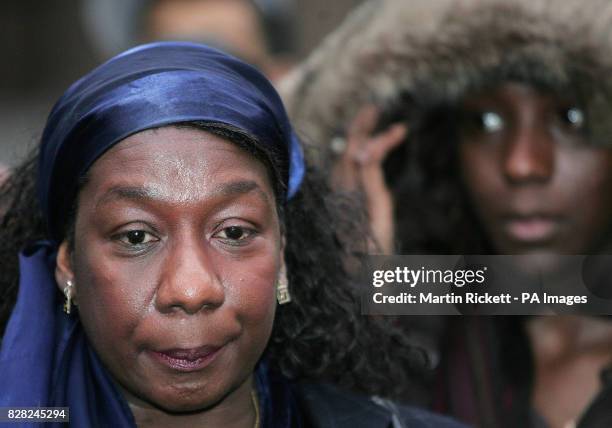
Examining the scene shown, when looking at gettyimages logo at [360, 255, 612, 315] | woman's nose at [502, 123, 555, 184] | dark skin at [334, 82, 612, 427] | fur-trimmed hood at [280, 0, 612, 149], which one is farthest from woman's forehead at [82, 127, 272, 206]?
woman's nose at [502, 123, 555, 184]

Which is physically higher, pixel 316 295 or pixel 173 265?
pixel 316 295

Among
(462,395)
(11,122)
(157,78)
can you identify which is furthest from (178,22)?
(11,122)

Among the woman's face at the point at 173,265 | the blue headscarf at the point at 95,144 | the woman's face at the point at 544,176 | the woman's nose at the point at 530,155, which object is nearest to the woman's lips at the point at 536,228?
the woman's face at the point at 544,176

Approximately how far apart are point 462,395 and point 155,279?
5.09 feet

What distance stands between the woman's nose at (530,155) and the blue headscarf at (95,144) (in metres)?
1.14

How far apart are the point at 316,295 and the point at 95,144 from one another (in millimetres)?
704

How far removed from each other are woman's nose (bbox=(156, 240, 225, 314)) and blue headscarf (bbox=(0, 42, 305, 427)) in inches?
9.5

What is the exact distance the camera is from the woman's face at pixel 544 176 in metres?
3.06

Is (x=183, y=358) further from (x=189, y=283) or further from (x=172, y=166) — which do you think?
(x=172, y=166)

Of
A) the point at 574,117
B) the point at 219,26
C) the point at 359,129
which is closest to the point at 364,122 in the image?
the point at 359,129

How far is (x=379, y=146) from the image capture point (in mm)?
3363

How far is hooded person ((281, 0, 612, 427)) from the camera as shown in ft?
9.75

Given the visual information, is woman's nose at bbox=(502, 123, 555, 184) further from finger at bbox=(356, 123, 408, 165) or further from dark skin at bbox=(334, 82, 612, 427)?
finger at bbox=(356, 123, 408, 165)

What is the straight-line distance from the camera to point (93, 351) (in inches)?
79.6
